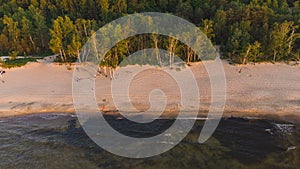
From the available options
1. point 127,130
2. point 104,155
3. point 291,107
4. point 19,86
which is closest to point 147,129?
point 127,130

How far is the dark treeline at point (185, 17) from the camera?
37.8 m

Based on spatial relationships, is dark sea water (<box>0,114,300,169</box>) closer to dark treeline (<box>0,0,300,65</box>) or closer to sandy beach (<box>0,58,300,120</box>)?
sandy beach (<box>0,58,300,120</box>)

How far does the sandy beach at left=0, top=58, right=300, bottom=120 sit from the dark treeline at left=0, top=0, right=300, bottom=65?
10.0ft

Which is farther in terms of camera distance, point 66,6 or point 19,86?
point 66,6

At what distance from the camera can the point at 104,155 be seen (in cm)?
2409

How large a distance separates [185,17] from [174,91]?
73.9 feet

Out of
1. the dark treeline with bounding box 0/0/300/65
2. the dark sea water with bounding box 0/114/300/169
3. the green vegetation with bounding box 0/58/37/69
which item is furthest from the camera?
the green vegetation with bounding box 0/58/37/69

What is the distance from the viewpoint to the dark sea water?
73.7 feet

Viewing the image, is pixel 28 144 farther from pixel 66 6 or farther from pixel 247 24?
pixel 66 6

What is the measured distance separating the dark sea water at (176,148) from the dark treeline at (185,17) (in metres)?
13.7

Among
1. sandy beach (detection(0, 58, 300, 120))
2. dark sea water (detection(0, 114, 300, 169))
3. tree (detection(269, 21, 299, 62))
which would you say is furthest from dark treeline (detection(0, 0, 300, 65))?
dark sea water (detection(0, 114, 300, 169))

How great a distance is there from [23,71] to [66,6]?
2455 cm

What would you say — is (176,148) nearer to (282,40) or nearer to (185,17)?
(282,40)

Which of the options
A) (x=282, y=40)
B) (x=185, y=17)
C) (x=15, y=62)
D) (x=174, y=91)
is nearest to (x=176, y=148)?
(x=174, y=91)
